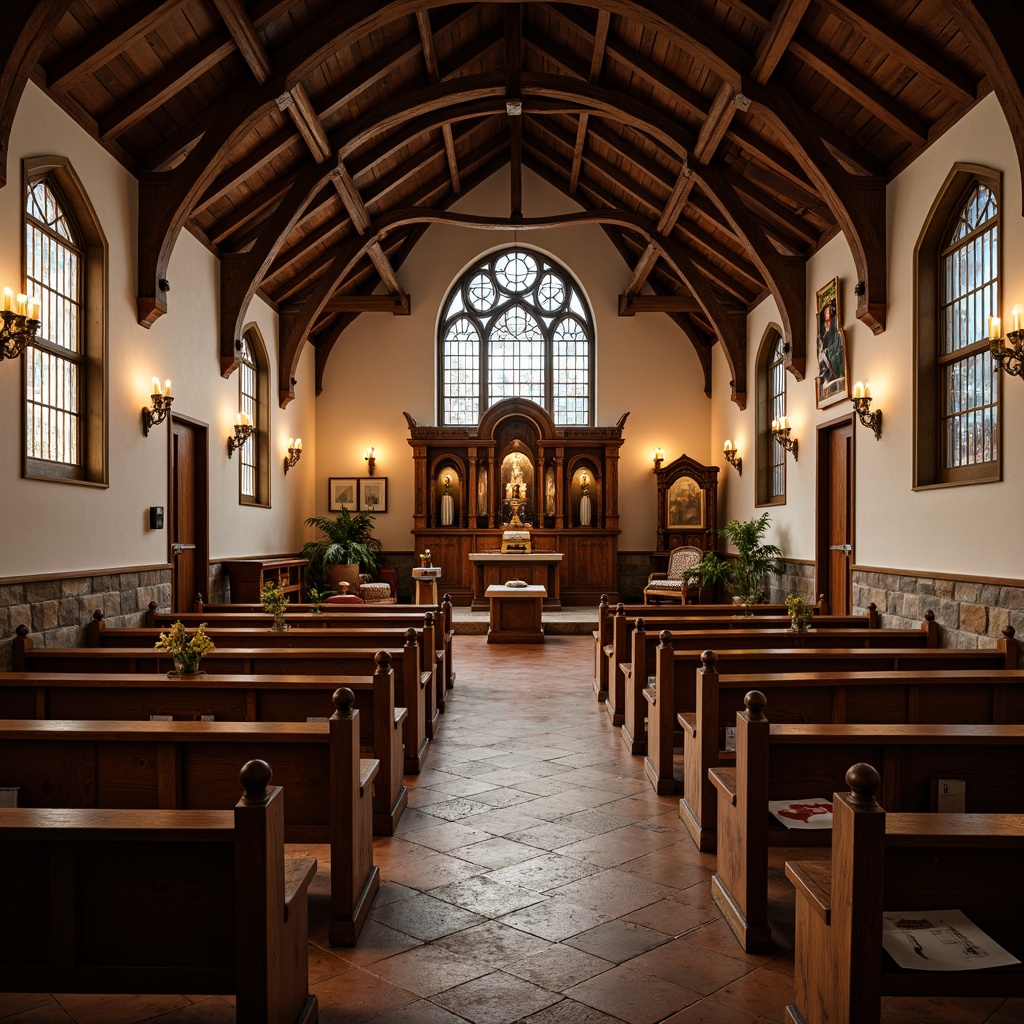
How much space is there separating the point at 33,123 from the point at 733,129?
633 cm

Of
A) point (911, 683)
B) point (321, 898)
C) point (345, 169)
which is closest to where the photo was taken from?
point (321, 898)

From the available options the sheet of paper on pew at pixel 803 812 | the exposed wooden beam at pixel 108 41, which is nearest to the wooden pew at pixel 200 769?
the sheet of paper on pew at pixel 803 812

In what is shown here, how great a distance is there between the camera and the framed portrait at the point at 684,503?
15.0 metres

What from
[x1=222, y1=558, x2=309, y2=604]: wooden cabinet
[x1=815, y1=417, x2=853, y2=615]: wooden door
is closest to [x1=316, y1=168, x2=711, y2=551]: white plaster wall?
[x1=222, y1=558, x2=309, y2=604]: wooden cabinet

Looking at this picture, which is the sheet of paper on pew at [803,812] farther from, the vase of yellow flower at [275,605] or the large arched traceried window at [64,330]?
the large arched traceried window at [64,330]

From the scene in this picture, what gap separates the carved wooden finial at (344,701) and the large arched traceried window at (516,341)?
12685 millimetres

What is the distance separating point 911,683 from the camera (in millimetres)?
4223

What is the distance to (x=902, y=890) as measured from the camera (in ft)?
6.98

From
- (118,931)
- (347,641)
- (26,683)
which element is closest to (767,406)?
(347,641)

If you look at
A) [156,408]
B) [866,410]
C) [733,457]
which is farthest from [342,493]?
[866,410]

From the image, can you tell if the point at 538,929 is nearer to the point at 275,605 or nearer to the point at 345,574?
the point at 275,605

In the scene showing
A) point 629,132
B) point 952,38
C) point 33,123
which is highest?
point 629,132

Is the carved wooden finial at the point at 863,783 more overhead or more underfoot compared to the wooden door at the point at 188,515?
more underfoot

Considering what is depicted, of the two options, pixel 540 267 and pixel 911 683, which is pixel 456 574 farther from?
pixel 911 683
